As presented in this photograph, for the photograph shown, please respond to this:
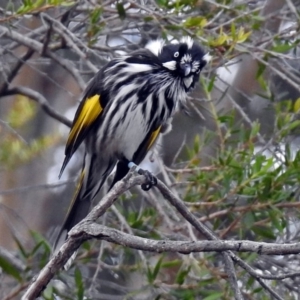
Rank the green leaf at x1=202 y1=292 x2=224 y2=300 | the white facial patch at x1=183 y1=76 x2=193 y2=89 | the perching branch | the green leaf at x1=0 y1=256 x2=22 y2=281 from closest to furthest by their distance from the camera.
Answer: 1. the perching branch
2. the green leaf at x1=202 y1=292 x2=224 y2=300
3. the green leaf at x1=0 y1=256 x2=22 y2=281
4. the white facial patch at x1=183 y1=76 x2=193 y2=89

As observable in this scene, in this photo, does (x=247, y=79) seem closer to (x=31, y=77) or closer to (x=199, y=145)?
(x=31, y=77)

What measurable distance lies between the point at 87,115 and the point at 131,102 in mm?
206

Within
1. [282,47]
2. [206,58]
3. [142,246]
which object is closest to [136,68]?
[206,58]

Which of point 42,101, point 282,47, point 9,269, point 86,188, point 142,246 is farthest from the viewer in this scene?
point 42,101

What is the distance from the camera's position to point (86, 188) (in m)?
3.80

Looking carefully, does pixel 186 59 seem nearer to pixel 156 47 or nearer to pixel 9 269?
pixel 156 47

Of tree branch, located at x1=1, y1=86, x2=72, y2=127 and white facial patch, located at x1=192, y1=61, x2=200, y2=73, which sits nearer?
white facial patch, located at x1=192, y1=61, x2=200, y2=73

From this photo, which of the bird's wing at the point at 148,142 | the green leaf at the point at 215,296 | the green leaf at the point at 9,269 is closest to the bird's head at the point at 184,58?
the bird's wing at the point at 148,142

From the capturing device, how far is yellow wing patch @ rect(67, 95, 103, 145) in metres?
3.69

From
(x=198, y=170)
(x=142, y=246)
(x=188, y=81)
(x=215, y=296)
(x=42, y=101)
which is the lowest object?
(x=215, y=296)

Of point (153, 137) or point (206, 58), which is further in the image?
point (153, 137)

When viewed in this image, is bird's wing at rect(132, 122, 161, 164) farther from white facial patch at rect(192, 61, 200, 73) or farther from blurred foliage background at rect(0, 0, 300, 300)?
white facial patch at rect(192, 61, 200, 73)

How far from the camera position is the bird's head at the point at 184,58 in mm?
3523

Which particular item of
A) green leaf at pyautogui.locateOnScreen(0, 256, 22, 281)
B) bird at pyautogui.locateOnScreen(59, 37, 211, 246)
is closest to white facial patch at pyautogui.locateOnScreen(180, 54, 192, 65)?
bird at pyautogui.locateOnScreen(59, 37, 211, 246)
